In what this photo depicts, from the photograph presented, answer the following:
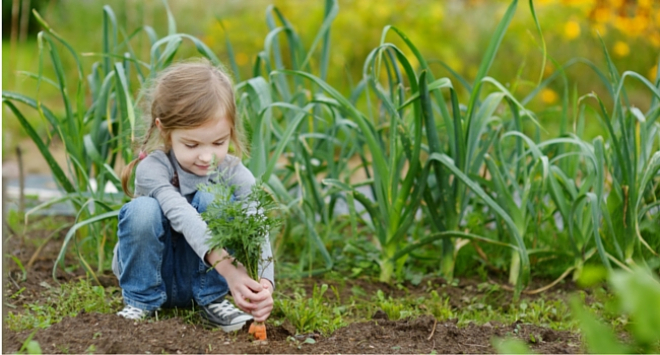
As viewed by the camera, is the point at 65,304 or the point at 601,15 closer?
the point at 65,304

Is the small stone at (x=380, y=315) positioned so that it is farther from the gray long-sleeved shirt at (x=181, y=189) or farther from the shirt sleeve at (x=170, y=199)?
the shirt sleeve at (x=170, y=199)

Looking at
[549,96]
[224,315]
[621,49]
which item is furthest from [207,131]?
[621,49]

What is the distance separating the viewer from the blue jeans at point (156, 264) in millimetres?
2070

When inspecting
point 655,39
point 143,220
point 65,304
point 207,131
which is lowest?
point 65,304

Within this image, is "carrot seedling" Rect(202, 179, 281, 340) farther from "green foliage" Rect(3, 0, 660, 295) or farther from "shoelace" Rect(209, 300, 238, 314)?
"green foliage" Rect(3, 0, 660, 295)

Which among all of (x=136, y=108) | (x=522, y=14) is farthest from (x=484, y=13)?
(x=136, y=108)

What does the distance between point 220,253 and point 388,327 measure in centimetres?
52

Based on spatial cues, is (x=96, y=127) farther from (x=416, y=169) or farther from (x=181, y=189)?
(x=416, y=169)

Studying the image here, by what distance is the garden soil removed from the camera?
176 centimetres

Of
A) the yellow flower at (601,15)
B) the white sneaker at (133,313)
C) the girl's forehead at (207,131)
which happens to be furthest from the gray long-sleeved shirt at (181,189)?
the yellow flower at (601,15)

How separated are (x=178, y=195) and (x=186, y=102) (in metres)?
0.25

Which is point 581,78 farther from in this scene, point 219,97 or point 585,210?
point 219,97

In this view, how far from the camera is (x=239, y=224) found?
1.70 meters

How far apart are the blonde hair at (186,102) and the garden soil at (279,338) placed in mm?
513
